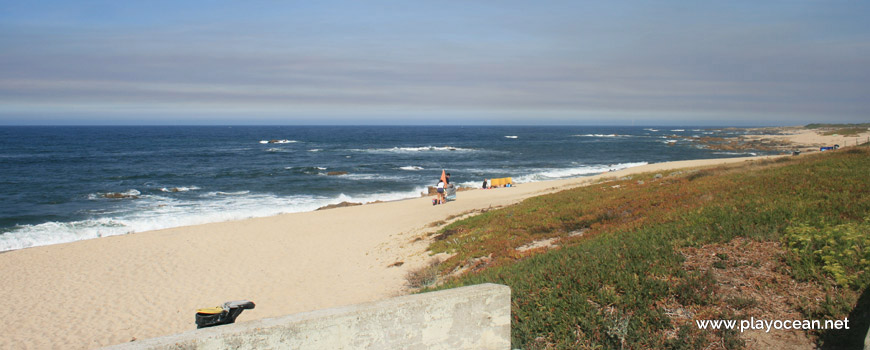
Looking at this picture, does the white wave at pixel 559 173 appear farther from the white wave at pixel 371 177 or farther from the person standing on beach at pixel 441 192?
the person standing on beach at pixel 441 192

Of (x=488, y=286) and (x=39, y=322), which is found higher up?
(x=488, y=286)

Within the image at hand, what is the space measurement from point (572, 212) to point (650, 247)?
5783mm

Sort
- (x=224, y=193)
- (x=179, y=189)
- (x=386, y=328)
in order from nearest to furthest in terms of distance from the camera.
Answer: (x=386, y=328)
(x=224, y=193)
(x=179, y=189)

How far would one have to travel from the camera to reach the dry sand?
33.0ft

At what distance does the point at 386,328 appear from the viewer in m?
3.73

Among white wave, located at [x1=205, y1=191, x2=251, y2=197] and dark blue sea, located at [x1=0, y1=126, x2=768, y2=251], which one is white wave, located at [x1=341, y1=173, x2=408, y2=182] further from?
white wave, located at [x1=205, y1=191, x2=251, y2=197]

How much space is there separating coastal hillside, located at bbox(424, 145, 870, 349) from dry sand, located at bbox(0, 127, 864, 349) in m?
3.98

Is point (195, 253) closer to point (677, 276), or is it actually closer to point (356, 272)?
point (356, 272)

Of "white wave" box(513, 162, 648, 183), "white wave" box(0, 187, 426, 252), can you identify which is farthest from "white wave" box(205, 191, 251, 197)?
"white wave" box(513, 162, 648, 183)

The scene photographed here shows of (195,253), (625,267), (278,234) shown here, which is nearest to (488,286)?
(625,267)

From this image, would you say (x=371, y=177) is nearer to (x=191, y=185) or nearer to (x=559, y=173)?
(x=191, y=185)

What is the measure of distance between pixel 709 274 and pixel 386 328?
406 cm

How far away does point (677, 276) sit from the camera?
570cm

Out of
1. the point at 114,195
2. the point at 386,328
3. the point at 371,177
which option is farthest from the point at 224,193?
the point at 386,328
